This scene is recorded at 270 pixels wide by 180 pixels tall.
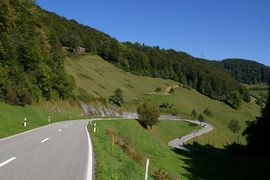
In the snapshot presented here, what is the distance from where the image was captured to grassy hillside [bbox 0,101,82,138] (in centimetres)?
3056

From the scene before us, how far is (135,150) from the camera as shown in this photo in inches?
1217

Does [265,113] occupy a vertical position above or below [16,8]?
below

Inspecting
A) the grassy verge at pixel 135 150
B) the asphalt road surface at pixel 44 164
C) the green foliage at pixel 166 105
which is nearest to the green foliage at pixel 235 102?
the green foliage at pixel 166 105

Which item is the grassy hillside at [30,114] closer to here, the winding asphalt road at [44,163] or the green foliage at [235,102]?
the winding asphalt road at [44,163]

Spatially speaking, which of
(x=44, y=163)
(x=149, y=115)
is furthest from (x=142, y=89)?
(x=44, y=163)

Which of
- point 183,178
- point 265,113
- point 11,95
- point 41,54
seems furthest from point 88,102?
point 183,178

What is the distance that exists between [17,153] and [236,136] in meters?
124

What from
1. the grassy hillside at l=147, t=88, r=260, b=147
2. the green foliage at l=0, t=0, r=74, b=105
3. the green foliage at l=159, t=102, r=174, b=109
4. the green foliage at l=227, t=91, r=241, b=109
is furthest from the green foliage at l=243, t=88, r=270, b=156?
the green foliage at l=227, t=91, r=241, b=109

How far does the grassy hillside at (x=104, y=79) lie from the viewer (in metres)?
135

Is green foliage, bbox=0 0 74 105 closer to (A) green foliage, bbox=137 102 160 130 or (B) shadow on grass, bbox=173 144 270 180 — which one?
(B) shadow on grass, bbox=173 144 270 180

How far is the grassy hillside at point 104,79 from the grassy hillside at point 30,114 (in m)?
48.6

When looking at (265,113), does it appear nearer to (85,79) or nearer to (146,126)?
(146,126)

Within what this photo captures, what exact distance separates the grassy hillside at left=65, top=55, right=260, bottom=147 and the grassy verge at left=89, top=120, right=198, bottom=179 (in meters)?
21.9

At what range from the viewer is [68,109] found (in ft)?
247
